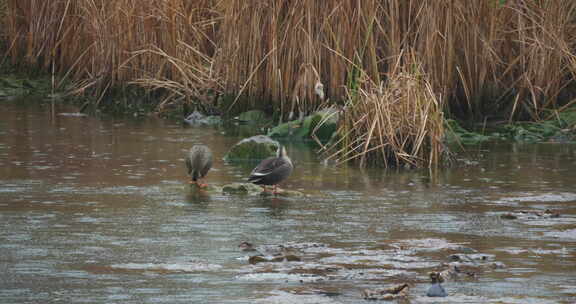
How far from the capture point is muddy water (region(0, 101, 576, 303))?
25.3 feet

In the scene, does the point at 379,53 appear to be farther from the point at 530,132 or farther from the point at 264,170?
the point at 264,170

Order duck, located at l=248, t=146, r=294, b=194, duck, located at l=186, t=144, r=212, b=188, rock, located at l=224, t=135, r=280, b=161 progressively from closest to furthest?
duck, located at l=248, t=146, r=294, b=194 < duck, located at l=186, t=144, r=212, b=188 < rock, located at l=224, t=135, r=280, b=161

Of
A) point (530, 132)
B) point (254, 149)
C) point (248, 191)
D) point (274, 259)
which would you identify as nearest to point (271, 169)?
point (248, 191)

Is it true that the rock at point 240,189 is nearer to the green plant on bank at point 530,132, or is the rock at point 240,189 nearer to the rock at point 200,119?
the green plant on bank at point 530,132

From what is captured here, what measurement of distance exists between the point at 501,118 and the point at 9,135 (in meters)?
7.11

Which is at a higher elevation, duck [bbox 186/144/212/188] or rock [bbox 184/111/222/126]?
rock [bbox 184/111/222/126]

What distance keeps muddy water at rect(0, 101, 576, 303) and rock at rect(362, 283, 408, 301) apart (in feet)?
0.24

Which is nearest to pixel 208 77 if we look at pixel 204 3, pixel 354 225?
pixel 204 3

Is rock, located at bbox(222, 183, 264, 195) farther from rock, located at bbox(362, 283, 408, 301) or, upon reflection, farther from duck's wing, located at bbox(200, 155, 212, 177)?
rock, located at bbox(362, 283, 408, 301)

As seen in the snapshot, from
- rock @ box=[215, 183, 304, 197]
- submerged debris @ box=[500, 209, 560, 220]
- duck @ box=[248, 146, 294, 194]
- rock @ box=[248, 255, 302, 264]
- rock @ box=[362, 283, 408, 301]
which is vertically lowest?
rock @ box=[362, 283, 408, 301]

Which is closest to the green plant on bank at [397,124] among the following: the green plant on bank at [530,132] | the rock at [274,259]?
the green plant on bank at [530,132]

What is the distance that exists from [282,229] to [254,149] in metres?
5.22

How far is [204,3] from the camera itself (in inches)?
850

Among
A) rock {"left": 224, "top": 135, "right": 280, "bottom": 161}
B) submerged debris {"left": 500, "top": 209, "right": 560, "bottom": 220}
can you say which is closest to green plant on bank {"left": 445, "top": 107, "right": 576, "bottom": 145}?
rock {"left": 224, "top": 135, "right": 280, "bottom": 161}
